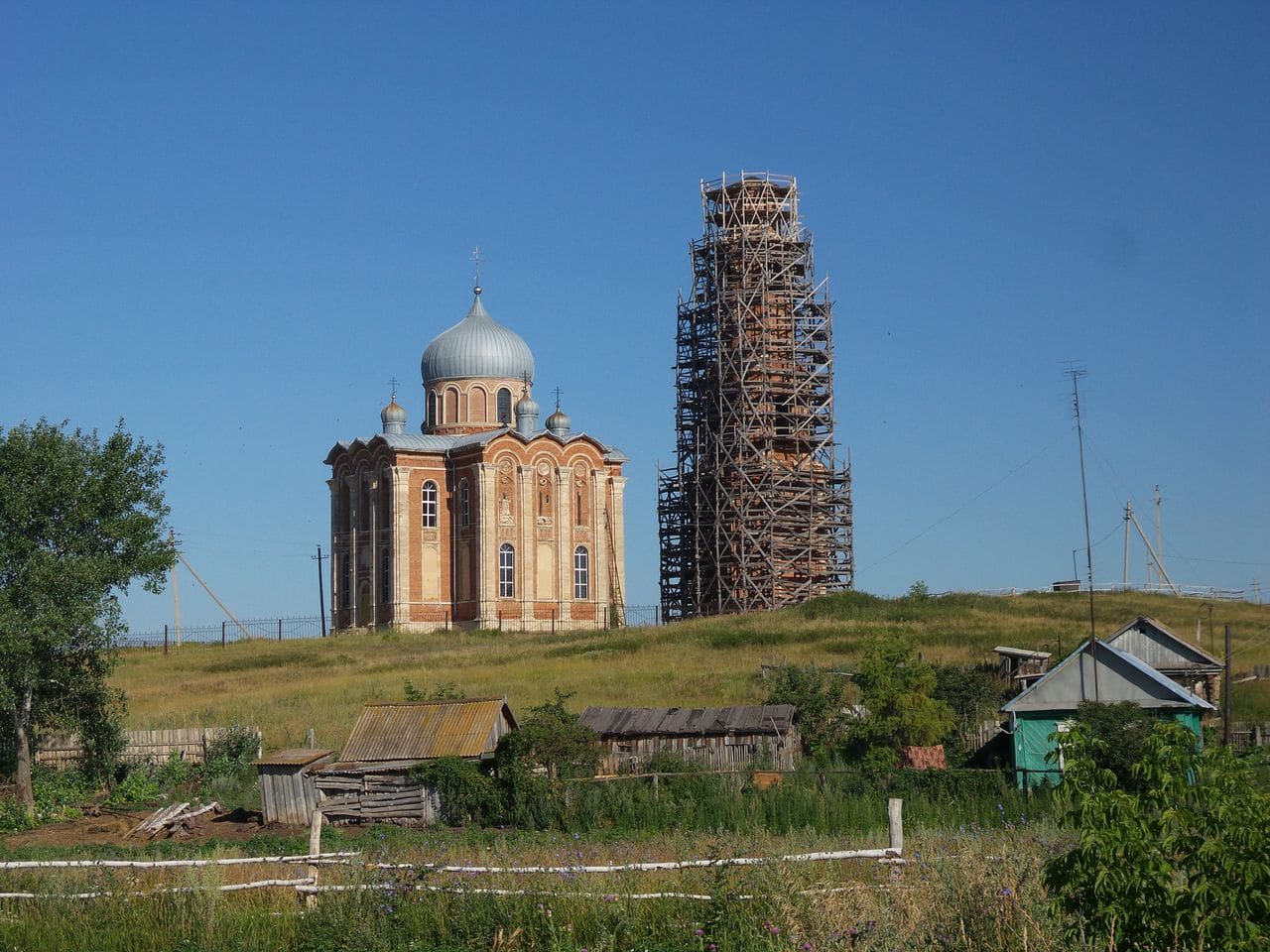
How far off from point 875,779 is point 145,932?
44.3ft

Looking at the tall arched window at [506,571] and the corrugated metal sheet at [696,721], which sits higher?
the tall arched window at [506,571]

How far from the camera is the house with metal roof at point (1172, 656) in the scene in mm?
33969

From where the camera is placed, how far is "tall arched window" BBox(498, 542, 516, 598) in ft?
209

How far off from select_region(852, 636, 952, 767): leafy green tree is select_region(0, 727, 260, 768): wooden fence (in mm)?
13498

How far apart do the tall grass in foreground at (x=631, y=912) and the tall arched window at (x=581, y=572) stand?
5084 cm

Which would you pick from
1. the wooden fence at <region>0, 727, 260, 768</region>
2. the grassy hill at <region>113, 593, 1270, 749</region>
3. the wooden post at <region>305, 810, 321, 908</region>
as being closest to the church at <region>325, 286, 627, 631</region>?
the grassy hill at <region>113, 593, 1270, 749</region>

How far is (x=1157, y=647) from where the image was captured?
34.6 m

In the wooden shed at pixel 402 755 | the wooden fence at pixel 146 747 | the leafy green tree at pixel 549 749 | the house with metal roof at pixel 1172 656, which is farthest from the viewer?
the house with metal roof at pixel 1172 656

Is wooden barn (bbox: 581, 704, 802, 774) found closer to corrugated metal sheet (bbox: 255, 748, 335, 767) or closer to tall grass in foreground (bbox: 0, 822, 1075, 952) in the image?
corrugated metal sheet (bbox: 255, 748, 335, 767)

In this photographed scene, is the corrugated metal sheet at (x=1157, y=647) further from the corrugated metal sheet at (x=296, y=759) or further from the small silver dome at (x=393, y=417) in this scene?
the small silver dome at (x=393, y=417)

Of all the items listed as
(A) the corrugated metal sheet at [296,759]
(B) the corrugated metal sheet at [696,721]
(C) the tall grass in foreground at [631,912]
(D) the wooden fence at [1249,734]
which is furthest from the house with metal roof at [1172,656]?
(C) the tall grass in foreground at [631,912]

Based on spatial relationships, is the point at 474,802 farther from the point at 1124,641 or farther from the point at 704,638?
the point at 704,638

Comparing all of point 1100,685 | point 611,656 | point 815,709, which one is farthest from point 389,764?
point 611,656

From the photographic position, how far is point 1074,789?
350 inches
